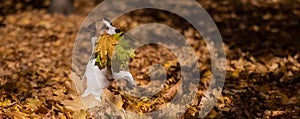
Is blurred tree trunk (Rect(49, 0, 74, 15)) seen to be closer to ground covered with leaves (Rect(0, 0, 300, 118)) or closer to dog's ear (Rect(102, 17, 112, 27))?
ground covered with leaves (Rect(0, 0, 300, 118))

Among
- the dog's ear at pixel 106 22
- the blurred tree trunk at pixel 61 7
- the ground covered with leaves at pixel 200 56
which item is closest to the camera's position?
the dog's ear at pixel 106 22

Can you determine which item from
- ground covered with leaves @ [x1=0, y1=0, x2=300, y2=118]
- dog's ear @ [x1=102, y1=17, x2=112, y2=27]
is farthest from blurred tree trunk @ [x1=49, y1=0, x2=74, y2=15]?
dog's ear @ [x1=102, y1=17, x2=112, y2=27]

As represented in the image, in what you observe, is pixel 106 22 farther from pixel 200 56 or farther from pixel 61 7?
pixel 61 7

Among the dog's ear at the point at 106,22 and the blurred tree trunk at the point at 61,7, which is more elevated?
the blurred tree trunk at the point at 61,7

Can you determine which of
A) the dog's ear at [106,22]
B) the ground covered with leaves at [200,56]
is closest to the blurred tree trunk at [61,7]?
the ground covered with leaves at [200,56]

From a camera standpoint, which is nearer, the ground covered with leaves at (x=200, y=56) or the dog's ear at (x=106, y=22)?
the dog's ear at (x=106, y=22)

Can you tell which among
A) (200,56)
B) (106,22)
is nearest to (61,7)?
(200,56)

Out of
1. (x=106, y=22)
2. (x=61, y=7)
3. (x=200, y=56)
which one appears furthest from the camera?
(x=61, y=7)

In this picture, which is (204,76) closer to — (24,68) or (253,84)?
(253,84)

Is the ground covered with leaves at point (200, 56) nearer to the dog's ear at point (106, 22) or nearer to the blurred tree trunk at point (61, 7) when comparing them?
the blurred tree trunk at point (61, 7)

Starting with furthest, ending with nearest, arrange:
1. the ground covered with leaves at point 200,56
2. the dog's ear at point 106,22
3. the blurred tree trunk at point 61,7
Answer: the blurred tree trunk at point 61,7, the ground covered with leaves at point 200,56, the dog's ear at point 106,22
